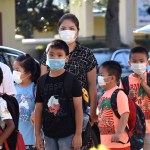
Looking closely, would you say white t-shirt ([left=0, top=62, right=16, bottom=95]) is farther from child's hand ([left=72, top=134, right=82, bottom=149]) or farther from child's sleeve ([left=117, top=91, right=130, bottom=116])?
child's sleeve ([left=117, top=91, right=130, bottom=116])

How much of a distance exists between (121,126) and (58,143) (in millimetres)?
658

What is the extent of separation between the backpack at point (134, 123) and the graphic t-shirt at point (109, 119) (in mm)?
42

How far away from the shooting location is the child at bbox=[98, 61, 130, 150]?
6129 millimetres

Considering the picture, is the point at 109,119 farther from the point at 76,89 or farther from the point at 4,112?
the point at 4,112

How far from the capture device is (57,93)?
5805mm

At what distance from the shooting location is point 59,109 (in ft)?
19.0

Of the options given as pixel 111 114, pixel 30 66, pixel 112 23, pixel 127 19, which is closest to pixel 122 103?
pixel 111 114

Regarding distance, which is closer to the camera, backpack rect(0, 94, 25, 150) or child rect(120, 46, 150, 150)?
backpack rect(0, 94, 25, 150)

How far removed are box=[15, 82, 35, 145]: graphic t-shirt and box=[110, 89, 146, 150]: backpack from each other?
1.00 m

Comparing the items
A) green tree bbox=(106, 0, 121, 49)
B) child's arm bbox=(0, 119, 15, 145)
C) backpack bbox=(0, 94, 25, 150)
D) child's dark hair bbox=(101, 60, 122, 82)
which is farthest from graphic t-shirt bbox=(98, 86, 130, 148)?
green tree bbox=(106, 0, 121, 49)

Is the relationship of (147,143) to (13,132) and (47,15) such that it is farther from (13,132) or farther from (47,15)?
(47,15)

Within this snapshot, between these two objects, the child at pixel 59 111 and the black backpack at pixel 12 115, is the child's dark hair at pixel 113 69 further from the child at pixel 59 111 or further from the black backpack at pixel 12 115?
the black backpack at pixel 12 115

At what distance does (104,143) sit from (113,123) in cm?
23

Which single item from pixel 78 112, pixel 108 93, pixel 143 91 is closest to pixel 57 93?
pixel 78 112
